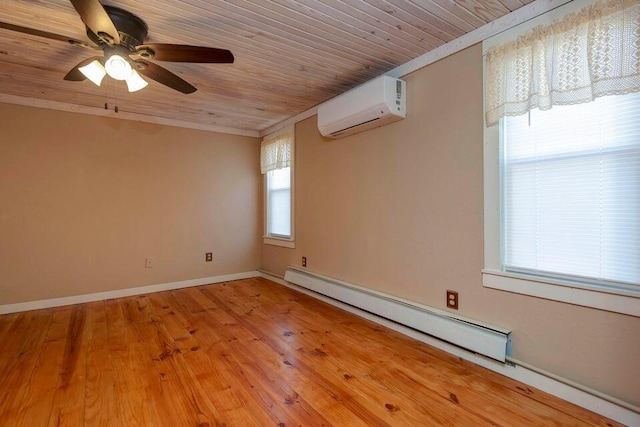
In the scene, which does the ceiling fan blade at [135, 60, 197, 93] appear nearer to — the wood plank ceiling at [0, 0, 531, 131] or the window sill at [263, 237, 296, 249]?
the wood plank ceiling at [0, 0, 531, 131]

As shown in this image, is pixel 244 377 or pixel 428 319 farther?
pixel 428 319

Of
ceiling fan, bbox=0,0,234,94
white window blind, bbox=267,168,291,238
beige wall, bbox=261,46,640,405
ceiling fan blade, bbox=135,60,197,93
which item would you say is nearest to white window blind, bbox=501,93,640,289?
beige wall, bbox=261,46,640,405

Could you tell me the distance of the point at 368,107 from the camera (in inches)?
101

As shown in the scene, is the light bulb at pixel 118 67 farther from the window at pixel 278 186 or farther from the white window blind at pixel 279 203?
the white window blind at pixel 279 203

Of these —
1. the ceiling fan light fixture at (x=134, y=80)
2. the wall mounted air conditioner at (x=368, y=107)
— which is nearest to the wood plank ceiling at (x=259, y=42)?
the wall mounted air conditioner at (x=368, y=107)

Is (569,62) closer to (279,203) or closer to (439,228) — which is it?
(439,228)

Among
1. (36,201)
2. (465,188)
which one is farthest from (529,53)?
(36,201)

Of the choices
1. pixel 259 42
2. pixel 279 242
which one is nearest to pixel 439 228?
pixel 259 42

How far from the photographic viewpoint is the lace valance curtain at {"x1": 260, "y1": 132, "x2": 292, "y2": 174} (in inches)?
160

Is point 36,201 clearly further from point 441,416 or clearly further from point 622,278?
point 622,278

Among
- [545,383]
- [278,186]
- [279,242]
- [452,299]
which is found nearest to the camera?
[545,383]

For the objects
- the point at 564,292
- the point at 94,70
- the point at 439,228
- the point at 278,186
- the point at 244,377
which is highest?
the point at 94,70

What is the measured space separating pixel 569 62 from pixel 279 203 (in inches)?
132

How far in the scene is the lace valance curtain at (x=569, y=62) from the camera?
146 centimetres
